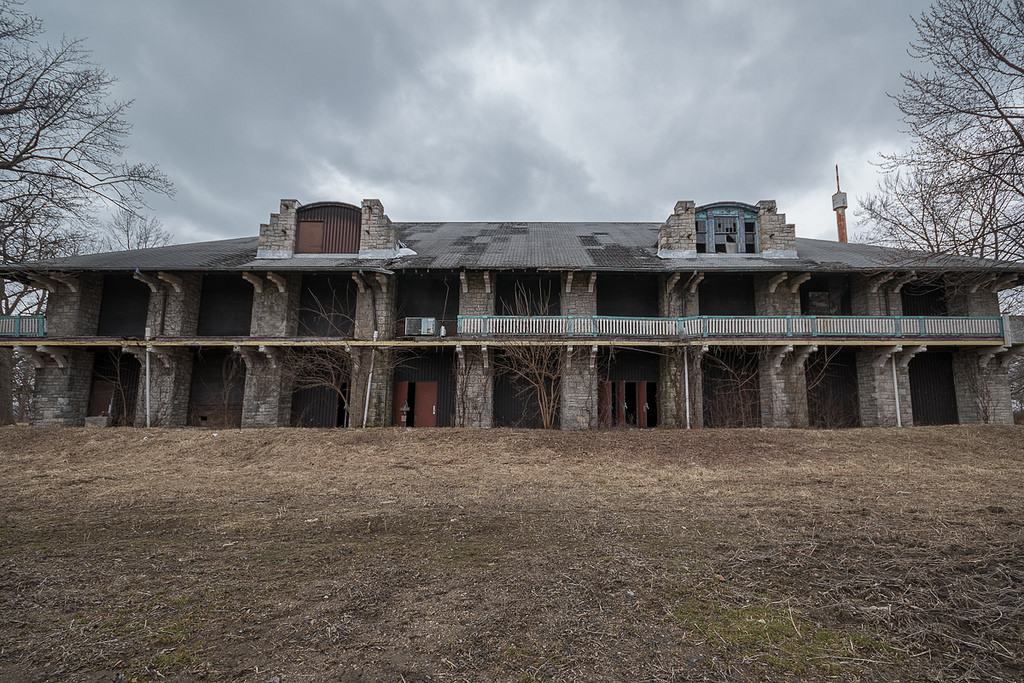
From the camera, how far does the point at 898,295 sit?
2016cm

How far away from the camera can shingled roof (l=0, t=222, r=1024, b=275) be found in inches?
752

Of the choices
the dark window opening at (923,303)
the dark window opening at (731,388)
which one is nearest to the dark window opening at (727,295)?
the dark window opening at (731,388)

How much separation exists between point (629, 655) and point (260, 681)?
2437 millimetres

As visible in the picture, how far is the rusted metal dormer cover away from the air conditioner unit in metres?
4.43

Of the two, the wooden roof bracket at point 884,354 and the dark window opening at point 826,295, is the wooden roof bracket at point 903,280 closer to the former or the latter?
the dark window opening at point 826,295

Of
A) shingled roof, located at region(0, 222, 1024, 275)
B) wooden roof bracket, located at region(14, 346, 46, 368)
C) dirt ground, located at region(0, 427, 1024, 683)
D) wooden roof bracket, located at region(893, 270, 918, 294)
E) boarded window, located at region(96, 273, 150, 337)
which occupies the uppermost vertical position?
shingled roof, located at region(0, 222, 1024, 275)

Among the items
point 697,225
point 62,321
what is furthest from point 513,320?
point 62,321

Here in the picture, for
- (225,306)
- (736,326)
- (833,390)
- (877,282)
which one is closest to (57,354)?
(225,306)

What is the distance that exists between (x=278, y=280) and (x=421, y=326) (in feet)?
19.5

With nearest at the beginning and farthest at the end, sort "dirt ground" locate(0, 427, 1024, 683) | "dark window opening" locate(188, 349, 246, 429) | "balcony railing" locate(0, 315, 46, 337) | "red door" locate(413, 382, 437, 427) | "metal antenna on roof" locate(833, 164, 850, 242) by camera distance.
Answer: "dirt ground" locate(0, 427, 1024, 683), "balcony railing" locate(0, 315, 46, 337), "dark window opening" locate(188, 349, 246, 429), "red door" locate(413, 382, 437, 427), "metal antenna on roof" locate(833, 164, 850, 242)

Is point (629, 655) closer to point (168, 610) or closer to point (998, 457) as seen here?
point (168, 610)

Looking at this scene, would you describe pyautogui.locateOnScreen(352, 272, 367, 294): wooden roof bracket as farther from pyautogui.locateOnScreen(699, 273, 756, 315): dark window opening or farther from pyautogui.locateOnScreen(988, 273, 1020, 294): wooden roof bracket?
pyautogui.locateOnScreen(988, 273, 1020, 294): wooden roof bracket

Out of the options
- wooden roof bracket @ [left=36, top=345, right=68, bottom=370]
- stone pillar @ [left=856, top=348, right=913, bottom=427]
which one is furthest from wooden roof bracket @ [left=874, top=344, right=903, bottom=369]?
wooden roof bracket @ [left=36, top=345, right=68, bottom=370]

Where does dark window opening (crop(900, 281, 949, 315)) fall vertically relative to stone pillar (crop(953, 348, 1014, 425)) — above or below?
above
